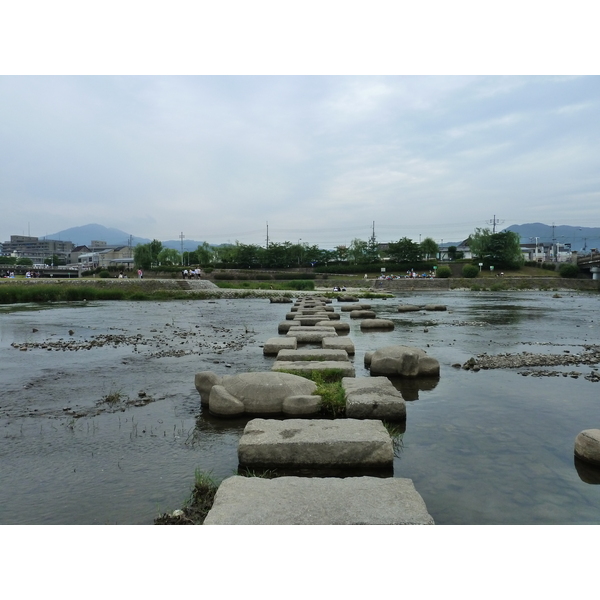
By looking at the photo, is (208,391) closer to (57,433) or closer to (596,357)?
(57,433)

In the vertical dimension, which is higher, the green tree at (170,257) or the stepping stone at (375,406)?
the green tree at (170,257)

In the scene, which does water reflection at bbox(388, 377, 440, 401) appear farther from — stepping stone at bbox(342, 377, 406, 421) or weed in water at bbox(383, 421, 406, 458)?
weed in water at bbox(383, 421, 406, 458)

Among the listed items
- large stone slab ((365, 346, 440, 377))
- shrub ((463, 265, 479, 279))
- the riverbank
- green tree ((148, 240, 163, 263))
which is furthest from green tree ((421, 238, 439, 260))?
large stone slab ((365, 346, 440, 377))

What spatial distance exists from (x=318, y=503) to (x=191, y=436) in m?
2.65

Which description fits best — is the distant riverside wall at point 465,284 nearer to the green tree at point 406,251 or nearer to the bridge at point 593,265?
the bridge at point 593,265

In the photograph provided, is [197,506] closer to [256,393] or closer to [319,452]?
[319,452]

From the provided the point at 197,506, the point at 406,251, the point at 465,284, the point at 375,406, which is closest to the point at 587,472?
the point at 375,406

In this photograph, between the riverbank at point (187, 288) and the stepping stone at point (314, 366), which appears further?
the riverbank at point (187, 288)

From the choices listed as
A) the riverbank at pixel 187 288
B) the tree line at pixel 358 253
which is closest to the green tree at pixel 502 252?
the tree line at pixel 358 253

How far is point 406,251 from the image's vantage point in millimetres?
→ 84438

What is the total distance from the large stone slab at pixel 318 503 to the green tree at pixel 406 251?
82.5 m

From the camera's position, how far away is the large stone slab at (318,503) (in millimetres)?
3352

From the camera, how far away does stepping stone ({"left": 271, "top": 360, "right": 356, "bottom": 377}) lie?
7.89m

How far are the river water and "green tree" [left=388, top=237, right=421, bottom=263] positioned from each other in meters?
73.7
